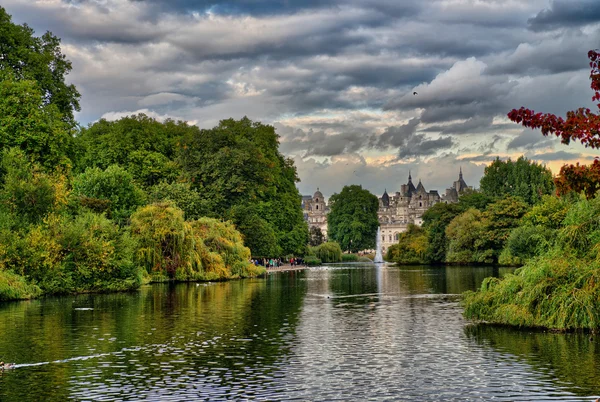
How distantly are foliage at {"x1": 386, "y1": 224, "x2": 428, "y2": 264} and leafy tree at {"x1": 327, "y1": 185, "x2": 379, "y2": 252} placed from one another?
91.5 feet

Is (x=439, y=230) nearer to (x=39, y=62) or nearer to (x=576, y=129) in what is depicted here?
(x=39, y=62)

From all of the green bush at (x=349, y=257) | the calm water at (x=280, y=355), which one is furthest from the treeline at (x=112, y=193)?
the green bush at (x=349, y=257)

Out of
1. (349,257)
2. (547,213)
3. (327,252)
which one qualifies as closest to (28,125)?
(547,213)

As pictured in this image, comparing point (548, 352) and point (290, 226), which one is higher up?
point (290, 226)

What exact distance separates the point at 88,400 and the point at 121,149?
55818 mm

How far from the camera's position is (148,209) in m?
50.4

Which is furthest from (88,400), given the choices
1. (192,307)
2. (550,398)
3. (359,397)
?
(192,307)

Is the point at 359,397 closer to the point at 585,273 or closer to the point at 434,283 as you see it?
the point at 585,273

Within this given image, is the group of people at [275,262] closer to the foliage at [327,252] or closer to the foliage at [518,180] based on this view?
the foliage at [327,252]

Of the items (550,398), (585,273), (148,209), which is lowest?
(550,398)

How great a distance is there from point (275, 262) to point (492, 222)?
77.5ft

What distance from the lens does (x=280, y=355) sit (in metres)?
19.7

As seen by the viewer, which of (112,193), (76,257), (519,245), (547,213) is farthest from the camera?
(519,245)

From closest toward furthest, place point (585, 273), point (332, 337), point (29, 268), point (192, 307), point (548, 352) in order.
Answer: point (548, 352)
point (585, 273)
point (332, 337)
point (192, 307)
point (29, 268)
